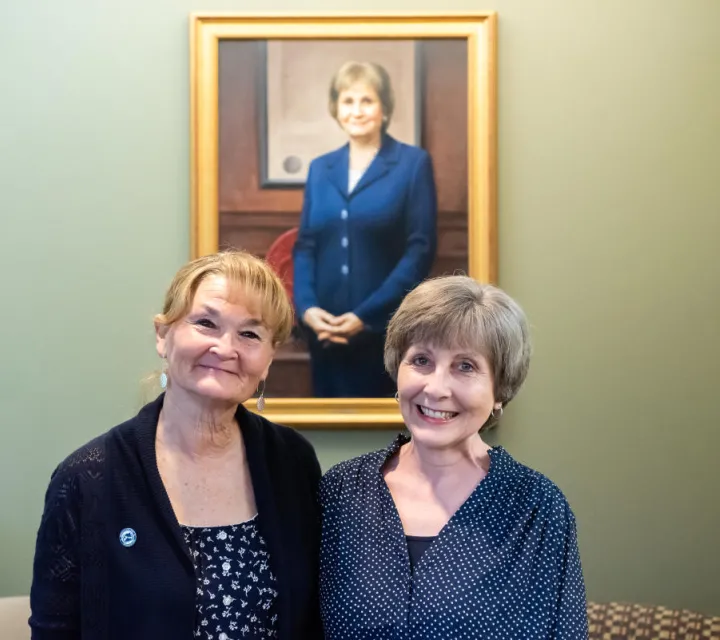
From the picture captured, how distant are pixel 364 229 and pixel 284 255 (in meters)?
0.25

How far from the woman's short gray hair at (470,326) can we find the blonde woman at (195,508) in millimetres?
258

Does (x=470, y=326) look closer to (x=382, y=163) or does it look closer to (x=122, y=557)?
(x=122, y=557)

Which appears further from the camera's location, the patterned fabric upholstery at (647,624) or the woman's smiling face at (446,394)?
the patterned fabric upholstery at (647,624)

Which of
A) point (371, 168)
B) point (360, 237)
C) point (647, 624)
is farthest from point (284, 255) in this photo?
point (647, 624)

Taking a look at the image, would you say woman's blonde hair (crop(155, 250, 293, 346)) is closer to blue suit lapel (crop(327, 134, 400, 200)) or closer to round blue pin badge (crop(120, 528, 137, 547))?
round blue pin badge (crop(120, 528, 137, 547))

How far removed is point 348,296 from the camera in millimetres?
2340

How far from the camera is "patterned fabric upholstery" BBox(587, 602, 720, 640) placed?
1972 mm

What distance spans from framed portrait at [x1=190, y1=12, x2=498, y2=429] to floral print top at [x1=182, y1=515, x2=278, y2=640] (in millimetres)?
851

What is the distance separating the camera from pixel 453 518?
1.47m

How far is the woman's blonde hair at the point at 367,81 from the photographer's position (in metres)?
2.34

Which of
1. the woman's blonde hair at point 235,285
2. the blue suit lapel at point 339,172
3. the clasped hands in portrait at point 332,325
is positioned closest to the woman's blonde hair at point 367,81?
the blue suit lapel at point 339,172

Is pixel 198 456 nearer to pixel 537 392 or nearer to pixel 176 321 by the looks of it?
pixel 176 321

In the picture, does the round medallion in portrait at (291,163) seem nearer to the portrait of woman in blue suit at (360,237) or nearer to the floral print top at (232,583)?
the portrait of woman in blue suit at (360,237)

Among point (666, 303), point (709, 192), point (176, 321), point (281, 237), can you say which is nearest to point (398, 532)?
point (176, 321)
